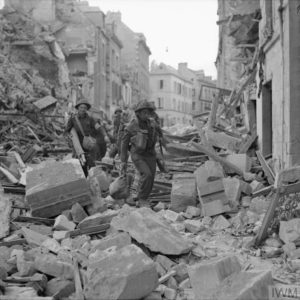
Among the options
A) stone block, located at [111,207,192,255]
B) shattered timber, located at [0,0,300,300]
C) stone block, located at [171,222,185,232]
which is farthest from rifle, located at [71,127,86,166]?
stone block, located at [111,207,192,255]

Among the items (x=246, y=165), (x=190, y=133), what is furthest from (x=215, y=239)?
(x=190, y=133)

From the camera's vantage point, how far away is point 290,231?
5.17 meters

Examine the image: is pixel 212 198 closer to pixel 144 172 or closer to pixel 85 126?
A: pixel 144 172

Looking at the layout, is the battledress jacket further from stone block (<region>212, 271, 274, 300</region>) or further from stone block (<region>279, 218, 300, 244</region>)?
stone block (<region>212, 271, 274, 300</region>)

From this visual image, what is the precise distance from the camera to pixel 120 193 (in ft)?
24.0

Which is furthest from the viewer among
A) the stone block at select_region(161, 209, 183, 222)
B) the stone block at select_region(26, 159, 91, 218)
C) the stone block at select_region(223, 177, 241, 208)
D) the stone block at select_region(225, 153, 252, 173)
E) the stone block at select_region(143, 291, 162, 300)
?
the stone block at select_region(225, 153, 252, 173)

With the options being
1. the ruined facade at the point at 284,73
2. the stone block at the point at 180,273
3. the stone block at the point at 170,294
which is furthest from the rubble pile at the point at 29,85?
the stone block at the point at 170,294

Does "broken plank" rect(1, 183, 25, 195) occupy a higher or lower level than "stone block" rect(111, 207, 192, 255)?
higher

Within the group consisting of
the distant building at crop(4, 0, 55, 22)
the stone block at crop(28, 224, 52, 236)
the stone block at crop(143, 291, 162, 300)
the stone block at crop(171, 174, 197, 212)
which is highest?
the distant building at crop(4, 0, 55, 22)

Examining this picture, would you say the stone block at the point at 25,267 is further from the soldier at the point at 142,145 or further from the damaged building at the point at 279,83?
the damaged building at the point at 279,83

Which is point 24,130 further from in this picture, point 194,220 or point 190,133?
point 194,220

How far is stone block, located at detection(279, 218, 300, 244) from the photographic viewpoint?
5086 millimetres

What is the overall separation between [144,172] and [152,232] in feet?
8.09

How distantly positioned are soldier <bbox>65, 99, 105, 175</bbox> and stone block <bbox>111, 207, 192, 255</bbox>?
3019 millimetres
